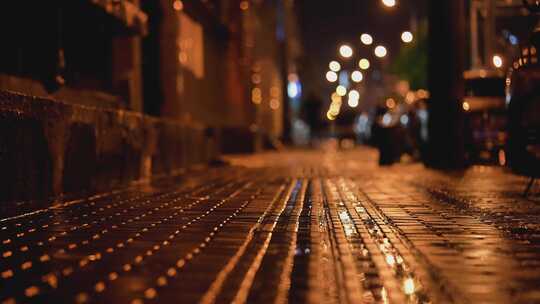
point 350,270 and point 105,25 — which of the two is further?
point 105,25

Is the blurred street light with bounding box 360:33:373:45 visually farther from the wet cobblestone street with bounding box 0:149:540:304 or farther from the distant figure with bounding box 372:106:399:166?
the wet cobblestone street with bounding box 0:149:540:304

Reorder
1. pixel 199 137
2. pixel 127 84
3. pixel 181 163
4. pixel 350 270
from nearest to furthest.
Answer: pixel 350 270 < pixel 181 163 < pixel 127 84 < pixel 199 137

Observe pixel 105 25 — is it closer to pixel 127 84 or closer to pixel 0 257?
pixel 127 84

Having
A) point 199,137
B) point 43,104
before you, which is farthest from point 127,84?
point 43,104

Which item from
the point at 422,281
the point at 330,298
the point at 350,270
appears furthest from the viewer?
the point at 350,270

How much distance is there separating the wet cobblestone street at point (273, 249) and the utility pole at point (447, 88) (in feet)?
31.0

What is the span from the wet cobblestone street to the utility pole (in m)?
9.45

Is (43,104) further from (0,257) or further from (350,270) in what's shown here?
(350,270)

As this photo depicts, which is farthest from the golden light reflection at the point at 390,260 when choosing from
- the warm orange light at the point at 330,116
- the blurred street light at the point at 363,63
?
the warm orange light at the point at 330,116

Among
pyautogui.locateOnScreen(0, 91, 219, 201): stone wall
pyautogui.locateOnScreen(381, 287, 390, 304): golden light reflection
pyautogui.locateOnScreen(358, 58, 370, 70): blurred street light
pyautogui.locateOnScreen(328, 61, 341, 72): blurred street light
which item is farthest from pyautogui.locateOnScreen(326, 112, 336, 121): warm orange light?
pyautogui.locateOnScreen(381, 287, 390, 304): golden light reflection

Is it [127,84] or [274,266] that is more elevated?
[127,84]

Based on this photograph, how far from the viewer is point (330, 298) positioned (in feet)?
17.1

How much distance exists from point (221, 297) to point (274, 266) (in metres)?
1.23

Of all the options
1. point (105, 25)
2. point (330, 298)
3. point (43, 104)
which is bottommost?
point (330, 298)
